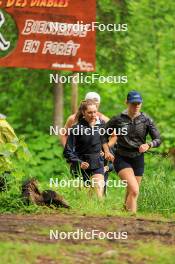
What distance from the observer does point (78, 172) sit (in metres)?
12.6

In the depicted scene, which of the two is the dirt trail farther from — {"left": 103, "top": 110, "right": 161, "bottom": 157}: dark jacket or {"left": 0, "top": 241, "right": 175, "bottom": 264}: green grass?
{"left": 103, "top": 110, "right": 161, "bottom": 157}: dark jacket

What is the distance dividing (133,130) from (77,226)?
264cm

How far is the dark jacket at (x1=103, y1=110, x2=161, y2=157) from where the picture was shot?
1192 centimetres

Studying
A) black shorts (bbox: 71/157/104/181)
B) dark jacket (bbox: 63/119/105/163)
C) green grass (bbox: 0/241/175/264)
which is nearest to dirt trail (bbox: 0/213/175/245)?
green grass (bbox: 0/241/175/264)

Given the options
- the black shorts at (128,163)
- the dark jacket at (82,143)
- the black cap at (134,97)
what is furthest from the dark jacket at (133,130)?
the dark jacket at (82,143)

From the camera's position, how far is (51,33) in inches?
449

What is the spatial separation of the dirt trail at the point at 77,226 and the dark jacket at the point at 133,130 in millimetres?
1807

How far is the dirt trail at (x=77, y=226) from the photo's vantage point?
29.4ft

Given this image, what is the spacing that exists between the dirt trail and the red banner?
2.00m

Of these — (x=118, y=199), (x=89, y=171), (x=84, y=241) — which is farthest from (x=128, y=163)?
(x=84, y=241)

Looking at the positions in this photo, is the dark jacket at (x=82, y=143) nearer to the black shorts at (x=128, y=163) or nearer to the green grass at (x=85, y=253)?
the black shorts at (x=128, y=163)

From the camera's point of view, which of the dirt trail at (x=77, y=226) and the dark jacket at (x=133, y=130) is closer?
the dirt trail at (x=77, y=226)

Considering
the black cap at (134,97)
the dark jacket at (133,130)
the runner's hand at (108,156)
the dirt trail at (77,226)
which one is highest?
the black cap at (134,97)

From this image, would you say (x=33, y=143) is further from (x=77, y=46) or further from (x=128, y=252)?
(x=128, y=252)
